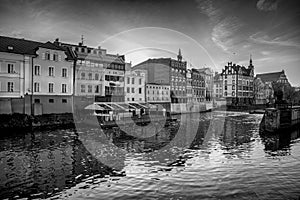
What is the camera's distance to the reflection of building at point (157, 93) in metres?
66.6

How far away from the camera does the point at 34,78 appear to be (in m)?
39.1

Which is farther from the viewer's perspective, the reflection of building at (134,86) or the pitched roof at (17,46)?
the reflection of building at (134,86)

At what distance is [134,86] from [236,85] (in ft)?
217

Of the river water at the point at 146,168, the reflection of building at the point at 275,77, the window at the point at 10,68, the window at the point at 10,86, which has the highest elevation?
the reflection of building at the point at 275,77

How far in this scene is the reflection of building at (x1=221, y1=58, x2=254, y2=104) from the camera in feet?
355

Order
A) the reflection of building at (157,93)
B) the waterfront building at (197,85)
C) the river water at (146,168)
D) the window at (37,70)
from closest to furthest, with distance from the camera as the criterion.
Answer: the river water at (146,168)
the window at (37,70)
the reflection of building at (157,93)
the waterfront building at (197,85)

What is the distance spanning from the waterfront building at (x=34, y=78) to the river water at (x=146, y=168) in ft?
34.2

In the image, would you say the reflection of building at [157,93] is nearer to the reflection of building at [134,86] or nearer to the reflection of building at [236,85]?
the reflection of building at [134,86]

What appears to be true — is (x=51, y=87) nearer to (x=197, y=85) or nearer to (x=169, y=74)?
(x=169, y=74)

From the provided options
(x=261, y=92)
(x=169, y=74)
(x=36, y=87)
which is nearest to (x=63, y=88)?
(x=36, y=87)

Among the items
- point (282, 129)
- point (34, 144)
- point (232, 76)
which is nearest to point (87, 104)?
point (34, 144)

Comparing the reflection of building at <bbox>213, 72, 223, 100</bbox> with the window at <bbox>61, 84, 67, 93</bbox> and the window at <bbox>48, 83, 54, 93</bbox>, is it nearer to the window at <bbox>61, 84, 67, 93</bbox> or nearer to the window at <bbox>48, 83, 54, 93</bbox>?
Result: the window at <bbox>61, 84, 67, 93</bbox>

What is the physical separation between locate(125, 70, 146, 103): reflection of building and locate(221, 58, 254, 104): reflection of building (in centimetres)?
5936

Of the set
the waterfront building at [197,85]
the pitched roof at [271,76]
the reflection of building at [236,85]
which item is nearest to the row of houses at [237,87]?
the reflection of building at [236,85]
